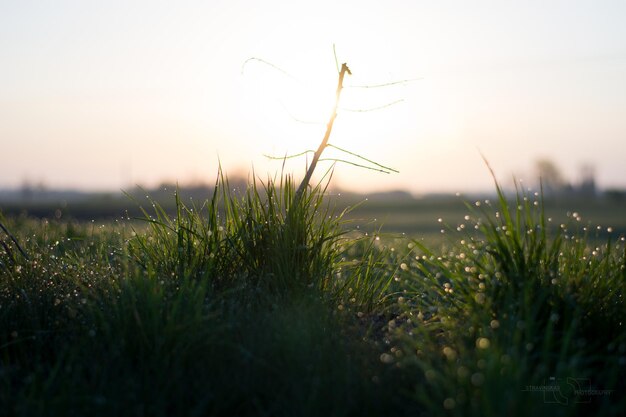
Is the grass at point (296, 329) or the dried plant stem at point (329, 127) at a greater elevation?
the dried plant stem at point (329, 127)

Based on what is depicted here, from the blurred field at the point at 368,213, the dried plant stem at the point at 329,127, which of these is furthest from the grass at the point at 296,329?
the blurred field at the point at 368,213

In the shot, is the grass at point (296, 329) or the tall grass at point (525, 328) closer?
the tall grass at point (525, 328)

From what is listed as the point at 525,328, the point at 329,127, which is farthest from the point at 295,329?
the point at 329,127

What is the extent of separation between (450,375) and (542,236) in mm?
1465

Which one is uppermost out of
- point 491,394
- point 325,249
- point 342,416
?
point 325,249

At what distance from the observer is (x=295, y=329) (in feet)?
12.1

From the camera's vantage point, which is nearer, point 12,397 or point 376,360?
point 12,397

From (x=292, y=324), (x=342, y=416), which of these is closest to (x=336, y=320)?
(x=292, y=324)

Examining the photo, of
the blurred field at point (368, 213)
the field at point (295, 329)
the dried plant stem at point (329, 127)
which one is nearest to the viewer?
the field at point (295, 329)

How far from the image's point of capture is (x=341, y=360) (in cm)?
348

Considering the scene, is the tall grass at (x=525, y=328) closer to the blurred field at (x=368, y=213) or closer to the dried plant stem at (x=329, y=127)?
the blurred field at (x=368, y=213)

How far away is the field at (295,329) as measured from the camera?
3049 millimetres

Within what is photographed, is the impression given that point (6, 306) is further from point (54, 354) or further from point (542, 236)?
point (542, 236)

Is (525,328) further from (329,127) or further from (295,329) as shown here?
(329,127)
